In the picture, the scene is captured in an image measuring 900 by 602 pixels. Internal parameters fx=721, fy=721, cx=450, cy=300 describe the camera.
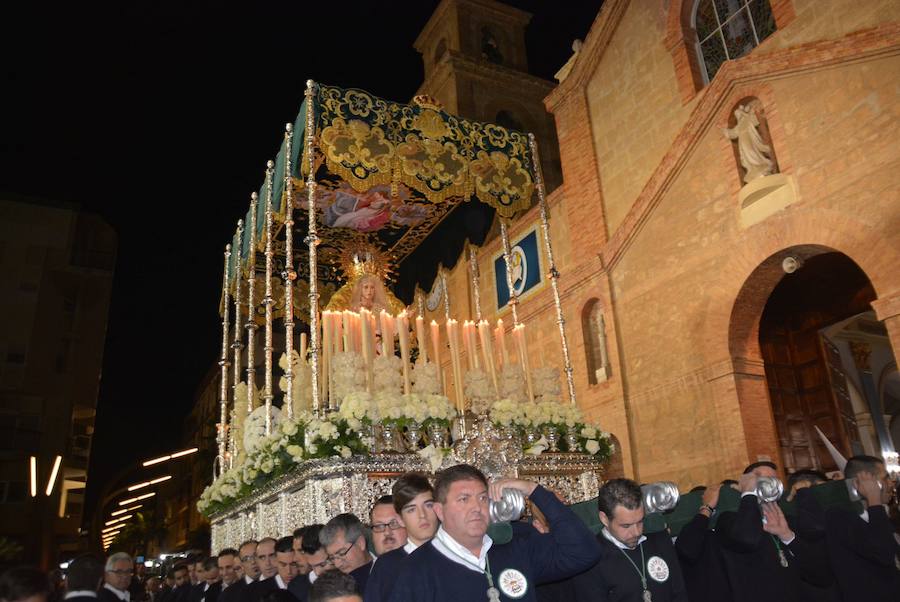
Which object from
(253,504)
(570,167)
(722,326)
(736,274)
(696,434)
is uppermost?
(570,167)

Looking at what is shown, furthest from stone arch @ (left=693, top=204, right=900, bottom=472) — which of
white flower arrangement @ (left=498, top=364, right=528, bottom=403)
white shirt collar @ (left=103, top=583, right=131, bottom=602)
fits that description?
white shirt collar @ (left=103, top=583, right=131, bottom=602)

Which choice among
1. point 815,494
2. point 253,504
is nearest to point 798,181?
point 815,494

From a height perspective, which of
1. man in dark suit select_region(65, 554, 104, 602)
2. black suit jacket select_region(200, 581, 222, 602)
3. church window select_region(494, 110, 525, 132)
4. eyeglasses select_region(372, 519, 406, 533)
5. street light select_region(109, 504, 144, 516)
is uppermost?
church window select_region(494, 110, 525, 132)

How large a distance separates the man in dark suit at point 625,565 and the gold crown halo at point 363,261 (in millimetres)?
6894

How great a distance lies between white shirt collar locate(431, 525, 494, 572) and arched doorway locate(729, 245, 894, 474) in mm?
9414

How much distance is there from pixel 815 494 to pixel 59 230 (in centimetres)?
2541

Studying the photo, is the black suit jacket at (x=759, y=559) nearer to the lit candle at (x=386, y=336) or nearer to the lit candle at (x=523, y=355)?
the lit candle at (x=523, y=355)

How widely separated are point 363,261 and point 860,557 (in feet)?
24.8

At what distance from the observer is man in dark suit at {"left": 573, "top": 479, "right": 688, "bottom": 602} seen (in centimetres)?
329

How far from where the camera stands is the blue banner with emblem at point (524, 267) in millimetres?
14469

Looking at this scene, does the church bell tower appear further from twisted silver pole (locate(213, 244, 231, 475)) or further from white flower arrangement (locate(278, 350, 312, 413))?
white flower arrangement (locate(278, 350, 312, 413))

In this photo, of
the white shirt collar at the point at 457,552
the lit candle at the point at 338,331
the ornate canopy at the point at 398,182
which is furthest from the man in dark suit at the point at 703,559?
the ornate canopy at the point at 398,182

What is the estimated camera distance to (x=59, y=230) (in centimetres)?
2412

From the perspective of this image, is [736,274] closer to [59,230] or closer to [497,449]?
[497,449]
